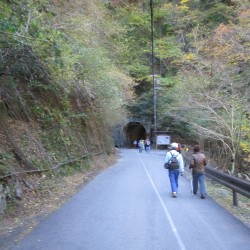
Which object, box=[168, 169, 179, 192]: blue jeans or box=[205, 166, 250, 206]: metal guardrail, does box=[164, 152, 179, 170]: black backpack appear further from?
box=[205, 166, 250, 206]: metal guardrail

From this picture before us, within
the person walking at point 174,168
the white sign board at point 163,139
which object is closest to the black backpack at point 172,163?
the person walking at point 174,168

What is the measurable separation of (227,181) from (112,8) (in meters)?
36.6

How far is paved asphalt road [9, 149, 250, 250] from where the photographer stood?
21.0 ft

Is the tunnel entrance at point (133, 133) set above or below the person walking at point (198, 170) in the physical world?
above

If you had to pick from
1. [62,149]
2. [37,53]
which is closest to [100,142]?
[62,149]

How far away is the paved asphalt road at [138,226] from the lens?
6.39 meters

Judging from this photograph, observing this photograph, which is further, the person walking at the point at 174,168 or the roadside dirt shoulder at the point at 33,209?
the person walking at the point at 174,168

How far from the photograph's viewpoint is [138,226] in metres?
7.69

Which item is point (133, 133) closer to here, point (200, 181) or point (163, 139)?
point (163, 139)

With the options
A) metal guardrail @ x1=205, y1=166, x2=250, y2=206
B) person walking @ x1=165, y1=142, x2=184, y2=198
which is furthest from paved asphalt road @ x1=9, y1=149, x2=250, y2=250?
metal guardrail @ x1=205, y1=166, x2=250, y2=206

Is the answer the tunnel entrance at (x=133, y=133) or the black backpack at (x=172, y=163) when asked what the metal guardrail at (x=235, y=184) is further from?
the tunnel entrance at (x=133, y=133)

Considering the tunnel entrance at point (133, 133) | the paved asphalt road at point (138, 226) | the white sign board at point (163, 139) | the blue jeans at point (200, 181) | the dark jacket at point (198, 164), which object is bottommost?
the paved asphalt road at point (138, 226)

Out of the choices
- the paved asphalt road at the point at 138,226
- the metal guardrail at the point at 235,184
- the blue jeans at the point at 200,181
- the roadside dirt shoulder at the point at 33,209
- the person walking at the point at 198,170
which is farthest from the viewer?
the person walking at the point at 198,170

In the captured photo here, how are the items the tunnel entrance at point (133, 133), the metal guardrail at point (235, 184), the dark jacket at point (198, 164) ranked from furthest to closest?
1. the tunnel entrance at point (133, 133)
2. the dark jacket at point (198, 164)
3. the metal guardrail at point (235, 184)
